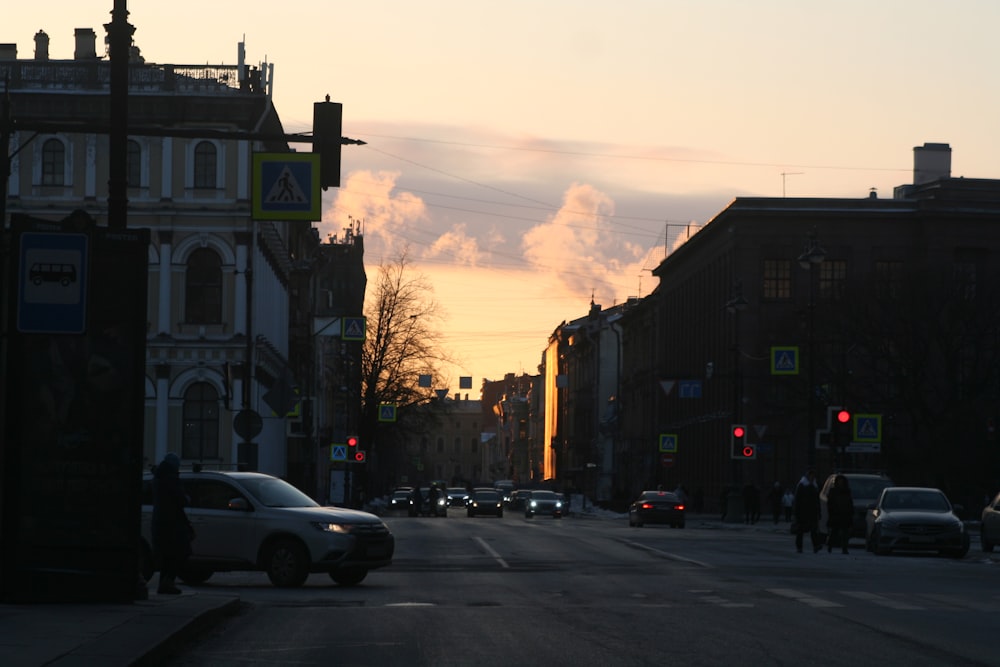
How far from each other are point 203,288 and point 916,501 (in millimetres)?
35952

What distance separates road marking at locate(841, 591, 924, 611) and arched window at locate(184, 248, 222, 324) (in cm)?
4792

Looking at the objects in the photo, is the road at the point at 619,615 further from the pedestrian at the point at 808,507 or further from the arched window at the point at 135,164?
the arched window at the point at 135,164

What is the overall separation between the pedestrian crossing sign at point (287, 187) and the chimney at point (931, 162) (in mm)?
81360

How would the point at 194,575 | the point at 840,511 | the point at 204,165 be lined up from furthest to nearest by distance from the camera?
the point at 204,165
the point at 840,511
the point at 194,575

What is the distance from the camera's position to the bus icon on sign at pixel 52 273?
16688 millimetres

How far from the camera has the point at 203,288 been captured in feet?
223

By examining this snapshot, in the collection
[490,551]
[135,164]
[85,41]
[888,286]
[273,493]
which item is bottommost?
[490,551]

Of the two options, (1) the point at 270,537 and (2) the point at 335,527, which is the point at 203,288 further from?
(2) the point at 335,527

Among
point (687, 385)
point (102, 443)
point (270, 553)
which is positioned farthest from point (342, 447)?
point (102, 443)

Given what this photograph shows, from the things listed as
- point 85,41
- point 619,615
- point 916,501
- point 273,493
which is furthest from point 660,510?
point 619,615

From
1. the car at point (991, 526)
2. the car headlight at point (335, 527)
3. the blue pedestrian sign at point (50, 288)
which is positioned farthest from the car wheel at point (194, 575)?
the car at point (991, 526)

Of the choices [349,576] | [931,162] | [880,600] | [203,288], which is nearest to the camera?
[880,600]

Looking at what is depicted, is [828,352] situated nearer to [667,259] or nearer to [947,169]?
[947,169]

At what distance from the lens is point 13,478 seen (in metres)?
16.9
